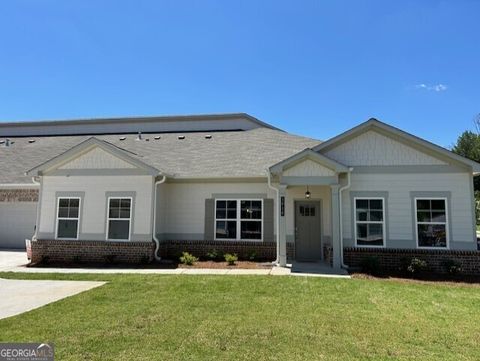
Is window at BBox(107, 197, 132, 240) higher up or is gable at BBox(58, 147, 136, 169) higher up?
gable at BBox(58, 147, 136, 169)

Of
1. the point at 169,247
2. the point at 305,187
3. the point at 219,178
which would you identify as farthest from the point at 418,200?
the point at 169,247

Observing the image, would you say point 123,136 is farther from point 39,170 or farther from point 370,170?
point 370,170

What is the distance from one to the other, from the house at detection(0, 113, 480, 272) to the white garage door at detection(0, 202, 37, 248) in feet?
3.66

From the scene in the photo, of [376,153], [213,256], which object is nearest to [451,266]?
[376,153]

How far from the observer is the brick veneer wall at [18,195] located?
58.9 feet

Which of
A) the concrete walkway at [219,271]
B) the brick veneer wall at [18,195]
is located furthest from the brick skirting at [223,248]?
the brick veneer wall at [18,195]

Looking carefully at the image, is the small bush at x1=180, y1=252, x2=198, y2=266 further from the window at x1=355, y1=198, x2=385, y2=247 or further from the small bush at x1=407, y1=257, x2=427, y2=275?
the small bush at x1=407, y1=257, x2=427, y2=275

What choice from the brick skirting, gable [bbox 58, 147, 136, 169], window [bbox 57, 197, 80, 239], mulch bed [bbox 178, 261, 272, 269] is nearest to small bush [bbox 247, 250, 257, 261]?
the brick skirting

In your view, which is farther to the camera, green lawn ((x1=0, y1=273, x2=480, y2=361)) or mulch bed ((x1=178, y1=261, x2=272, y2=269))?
mulch bed ((x1=178, y1=261, x2=272, y2=269))

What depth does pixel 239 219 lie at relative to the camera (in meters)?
15.0

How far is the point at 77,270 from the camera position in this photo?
12.6 m

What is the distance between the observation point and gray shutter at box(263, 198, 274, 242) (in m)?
14.7

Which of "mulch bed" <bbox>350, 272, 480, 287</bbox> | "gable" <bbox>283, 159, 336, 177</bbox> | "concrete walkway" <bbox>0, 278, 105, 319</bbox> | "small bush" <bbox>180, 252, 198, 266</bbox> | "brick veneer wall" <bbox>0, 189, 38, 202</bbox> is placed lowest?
"concrete walkway" <bbox>0, 278, 105, 319</bbox>

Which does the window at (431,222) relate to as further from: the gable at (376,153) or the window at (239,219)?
the window at (239,219)
